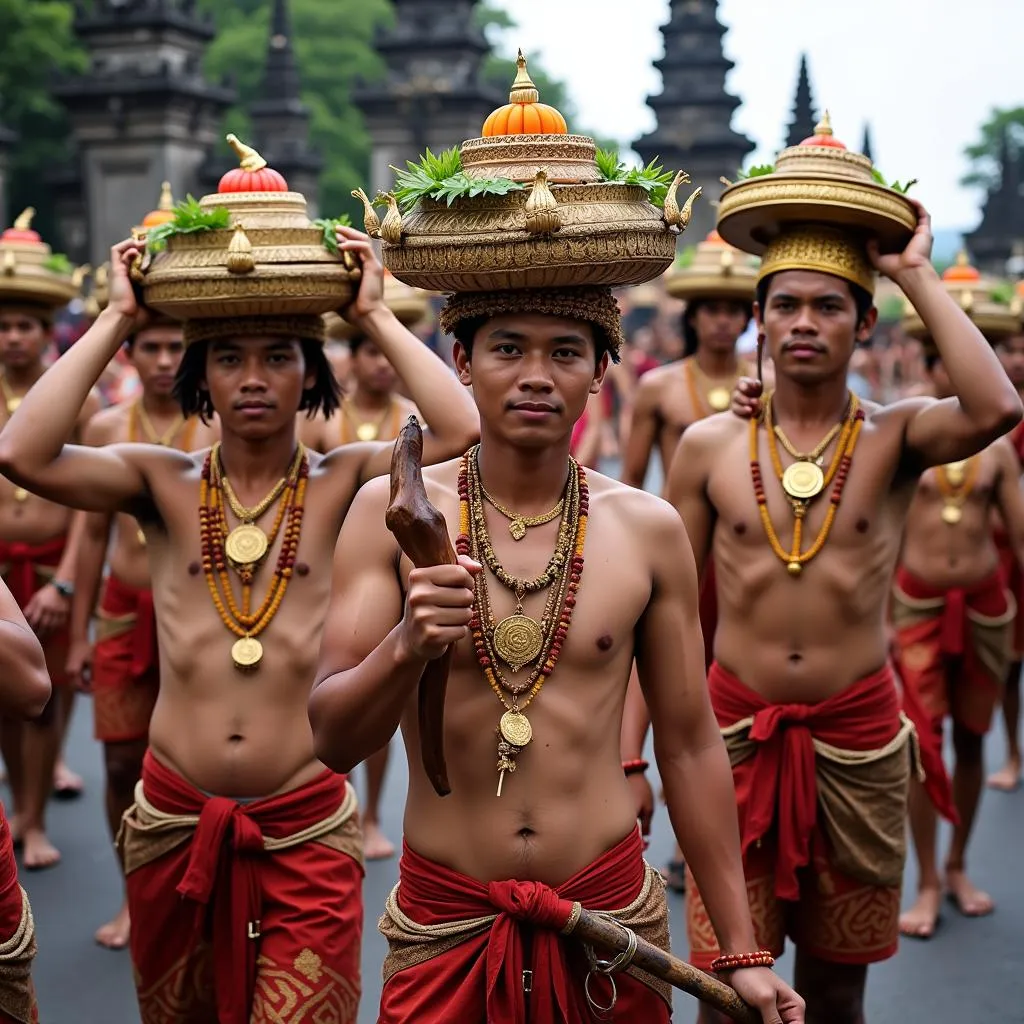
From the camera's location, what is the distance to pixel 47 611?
7273mm

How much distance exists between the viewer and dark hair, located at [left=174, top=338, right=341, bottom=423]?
4973 mm

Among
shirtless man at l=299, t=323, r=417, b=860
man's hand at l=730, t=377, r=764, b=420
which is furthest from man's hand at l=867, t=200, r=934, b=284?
shirtless man at l=299, t=323, r=417, b=860

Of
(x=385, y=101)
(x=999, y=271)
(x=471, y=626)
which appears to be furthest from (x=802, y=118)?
(x=999, y=271)

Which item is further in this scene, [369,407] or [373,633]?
[369,407]

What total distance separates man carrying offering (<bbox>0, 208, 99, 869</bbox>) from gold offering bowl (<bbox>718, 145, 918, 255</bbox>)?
3880 millimetres

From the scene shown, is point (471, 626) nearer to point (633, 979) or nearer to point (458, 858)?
point (458, 858)

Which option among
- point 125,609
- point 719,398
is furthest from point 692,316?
point 125,609

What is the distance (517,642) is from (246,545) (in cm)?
145

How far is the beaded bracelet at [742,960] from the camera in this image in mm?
3553

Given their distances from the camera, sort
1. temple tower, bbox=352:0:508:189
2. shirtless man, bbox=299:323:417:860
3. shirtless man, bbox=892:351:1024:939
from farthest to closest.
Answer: temple tower, bbox=352:0:508:189
shirtless man, bbox=299:323:417:860
shirtless man, bbox=892:351:1024:939

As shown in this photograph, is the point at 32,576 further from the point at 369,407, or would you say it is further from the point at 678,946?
the point at 678,946

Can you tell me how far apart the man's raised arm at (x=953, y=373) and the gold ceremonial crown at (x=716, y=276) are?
11.4 ft

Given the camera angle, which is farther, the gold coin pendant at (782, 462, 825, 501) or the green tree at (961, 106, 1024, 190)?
the green tree at (961, 106, 1024, 190)

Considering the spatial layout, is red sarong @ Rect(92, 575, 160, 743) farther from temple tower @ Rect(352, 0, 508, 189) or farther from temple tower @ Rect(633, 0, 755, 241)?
temple tower @ Rect(633, 0, 755, 241)
